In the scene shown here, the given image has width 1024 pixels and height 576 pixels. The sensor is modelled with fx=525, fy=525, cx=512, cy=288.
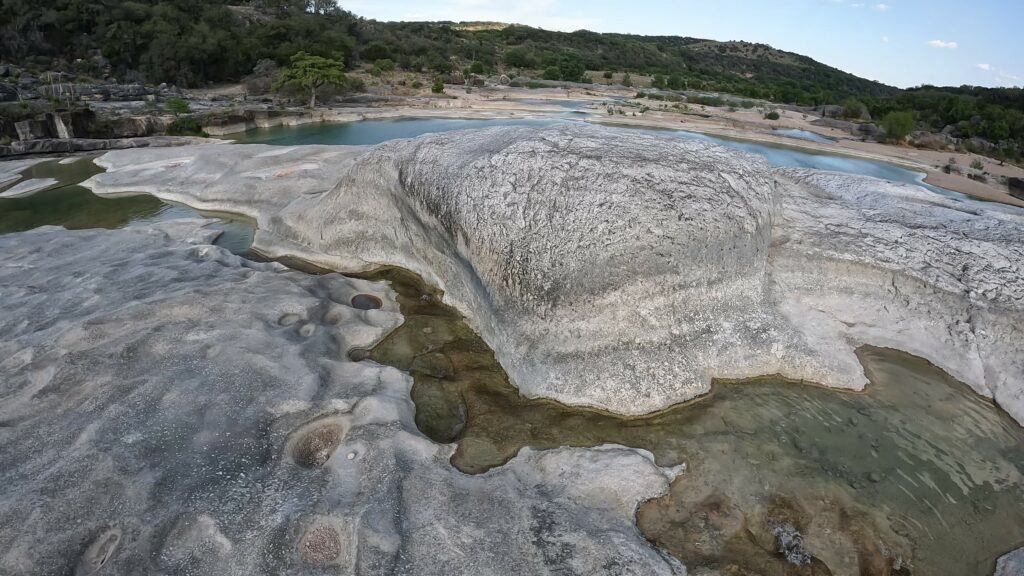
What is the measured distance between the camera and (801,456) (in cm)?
573

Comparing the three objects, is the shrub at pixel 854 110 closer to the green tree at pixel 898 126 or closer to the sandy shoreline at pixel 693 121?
the sandy shoreline at pixel 693 121

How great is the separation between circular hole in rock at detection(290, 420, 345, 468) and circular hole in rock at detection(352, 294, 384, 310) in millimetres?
3273

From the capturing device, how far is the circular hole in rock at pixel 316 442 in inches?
208

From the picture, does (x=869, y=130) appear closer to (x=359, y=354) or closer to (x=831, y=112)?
(x=831, y=112)

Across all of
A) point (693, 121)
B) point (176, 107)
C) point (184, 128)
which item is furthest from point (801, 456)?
point (176, 107)

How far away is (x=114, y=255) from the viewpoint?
975cm

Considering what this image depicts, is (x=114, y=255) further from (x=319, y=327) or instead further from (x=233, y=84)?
(x=233, y=84)

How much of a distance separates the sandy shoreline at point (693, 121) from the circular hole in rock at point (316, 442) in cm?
2370

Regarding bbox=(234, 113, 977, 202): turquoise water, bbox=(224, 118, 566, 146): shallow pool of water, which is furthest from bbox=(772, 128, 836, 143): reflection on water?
bbox=(224, 118, 566, 146): shallow pool of water

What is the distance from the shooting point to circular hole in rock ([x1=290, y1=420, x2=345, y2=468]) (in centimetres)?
529

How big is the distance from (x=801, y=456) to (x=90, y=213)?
16636 millimetres

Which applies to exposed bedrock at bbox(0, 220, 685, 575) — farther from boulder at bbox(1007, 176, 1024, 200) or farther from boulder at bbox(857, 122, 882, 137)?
boulder at bbox(857, 122, 882, 137)

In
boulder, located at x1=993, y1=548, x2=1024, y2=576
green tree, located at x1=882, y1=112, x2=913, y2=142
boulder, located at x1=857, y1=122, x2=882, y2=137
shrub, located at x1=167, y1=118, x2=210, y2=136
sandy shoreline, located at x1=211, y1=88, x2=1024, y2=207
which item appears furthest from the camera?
boulder, located at x1=857, y1=122, x2=882, y2=137

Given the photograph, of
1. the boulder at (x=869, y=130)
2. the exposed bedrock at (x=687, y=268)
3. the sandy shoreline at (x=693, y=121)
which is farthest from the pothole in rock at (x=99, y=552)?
the boulder at (x=869, y=130)
